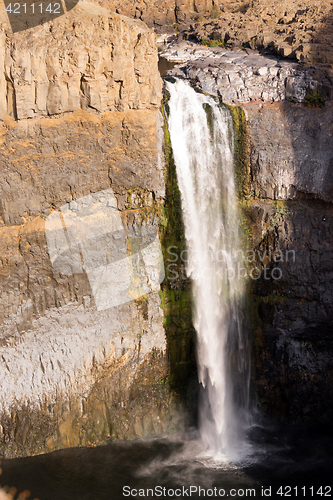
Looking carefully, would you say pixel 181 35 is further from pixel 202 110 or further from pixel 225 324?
pixel 225 324

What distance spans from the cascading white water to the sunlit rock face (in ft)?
3.14

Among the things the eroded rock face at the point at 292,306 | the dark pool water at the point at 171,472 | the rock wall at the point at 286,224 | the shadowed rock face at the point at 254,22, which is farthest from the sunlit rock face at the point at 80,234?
the shadowed rock face at the point at 254,22

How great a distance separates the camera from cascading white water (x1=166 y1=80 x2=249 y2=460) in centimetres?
1311

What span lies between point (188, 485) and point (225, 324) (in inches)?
182

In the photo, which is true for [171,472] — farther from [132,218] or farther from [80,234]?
[132,218]

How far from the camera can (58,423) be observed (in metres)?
12.2

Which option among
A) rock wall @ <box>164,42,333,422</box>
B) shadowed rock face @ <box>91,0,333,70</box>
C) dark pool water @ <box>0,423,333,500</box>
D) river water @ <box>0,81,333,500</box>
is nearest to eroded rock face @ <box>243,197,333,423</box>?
rock wall @ <box>164,42,333,422</box>

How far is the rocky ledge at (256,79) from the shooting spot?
13789 mm

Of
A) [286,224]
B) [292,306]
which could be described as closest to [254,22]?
[286,224]

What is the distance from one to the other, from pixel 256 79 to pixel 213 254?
A: 557 cm

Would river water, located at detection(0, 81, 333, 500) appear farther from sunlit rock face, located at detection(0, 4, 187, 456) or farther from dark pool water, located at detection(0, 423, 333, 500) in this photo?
sunlit rock face, located at detection(0, 4, 187, 456)

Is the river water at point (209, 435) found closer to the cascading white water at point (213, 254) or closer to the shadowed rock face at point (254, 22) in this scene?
the cascading white water at point (213, 254)

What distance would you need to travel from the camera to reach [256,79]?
1412 centimetres

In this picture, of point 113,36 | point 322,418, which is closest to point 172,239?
point 113,36
